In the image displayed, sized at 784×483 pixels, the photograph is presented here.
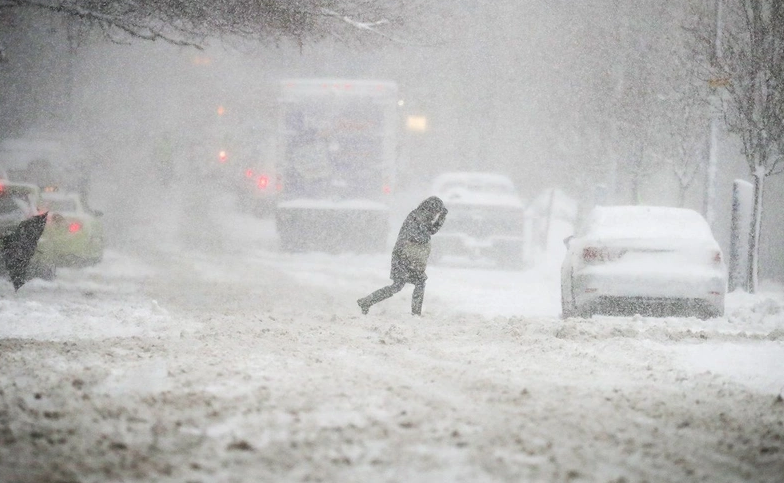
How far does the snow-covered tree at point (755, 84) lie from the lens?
13047mm

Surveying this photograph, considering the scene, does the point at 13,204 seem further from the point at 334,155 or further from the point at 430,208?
the point at 334,155

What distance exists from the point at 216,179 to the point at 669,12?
1967 centimetres

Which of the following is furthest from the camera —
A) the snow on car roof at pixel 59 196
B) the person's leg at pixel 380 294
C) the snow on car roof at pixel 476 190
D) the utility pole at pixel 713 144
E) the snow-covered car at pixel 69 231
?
the snow on car roof at pixel 476 190

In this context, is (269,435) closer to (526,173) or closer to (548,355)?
(548,355)

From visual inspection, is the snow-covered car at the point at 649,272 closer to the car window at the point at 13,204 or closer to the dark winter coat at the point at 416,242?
the dark winter coat at the point at 416,242

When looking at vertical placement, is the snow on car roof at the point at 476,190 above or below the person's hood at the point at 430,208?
above

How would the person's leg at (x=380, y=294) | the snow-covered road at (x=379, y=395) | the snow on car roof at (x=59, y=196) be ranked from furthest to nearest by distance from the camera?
1. the snow on car roof at (x=59, y=196)
2. the person's leg at (x=380, y=294)
3. the snow-covered road at (x=379, y=395)

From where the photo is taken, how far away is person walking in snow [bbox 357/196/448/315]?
9719 mm

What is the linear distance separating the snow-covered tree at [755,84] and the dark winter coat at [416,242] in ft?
21.3

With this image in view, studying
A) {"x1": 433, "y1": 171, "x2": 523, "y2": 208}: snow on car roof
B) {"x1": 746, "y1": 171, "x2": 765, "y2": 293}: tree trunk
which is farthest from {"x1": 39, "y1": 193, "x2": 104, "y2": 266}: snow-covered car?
{"x1": 746, "y1": 171, "x2": 765, "y2": 293}: tree trunk

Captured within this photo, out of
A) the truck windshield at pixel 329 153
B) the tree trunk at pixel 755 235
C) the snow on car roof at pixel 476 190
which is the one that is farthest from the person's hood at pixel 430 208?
the truck windshield at pixel 329 153

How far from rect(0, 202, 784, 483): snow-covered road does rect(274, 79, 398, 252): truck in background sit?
8.06m

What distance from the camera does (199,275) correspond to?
1472 centimetres

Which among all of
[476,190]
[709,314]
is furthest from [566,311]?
[476,190]
